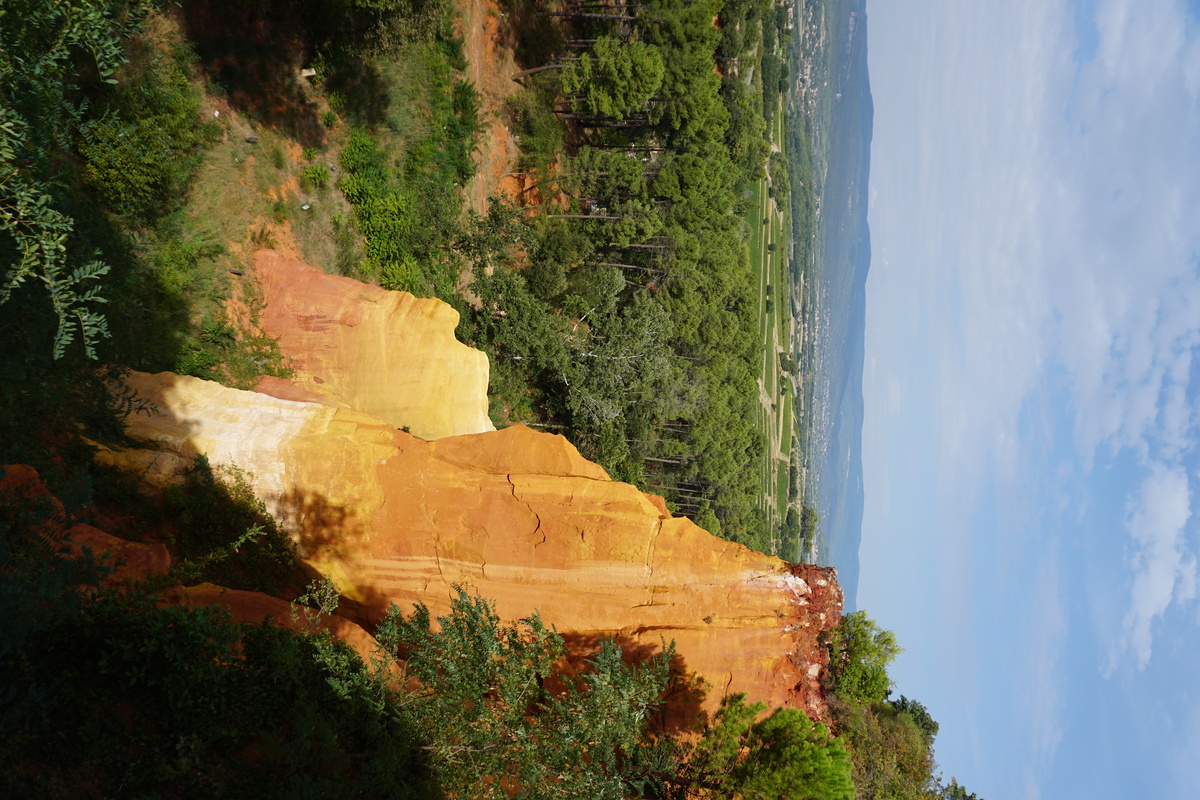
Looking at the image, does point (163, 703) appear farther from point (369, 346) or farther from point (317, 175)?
point (317, 175)

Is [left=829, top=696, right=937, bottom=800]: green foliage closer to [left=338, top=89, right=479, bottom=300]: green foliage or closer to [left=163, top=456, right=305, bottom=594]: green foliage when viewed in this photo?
[left=163, top=456, right=305, bottom=594]: green foliage

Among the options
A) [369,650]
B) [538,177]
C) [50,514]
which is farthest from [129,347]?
[538,177]

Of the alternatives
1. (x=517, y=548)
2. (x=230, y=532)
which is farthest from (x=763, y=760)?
(x=230, y=532)

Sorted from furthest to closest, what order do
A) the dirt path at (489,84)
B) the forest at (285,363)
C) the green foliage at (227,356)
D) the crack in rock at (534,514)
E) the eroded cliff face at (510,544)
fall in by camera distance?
1. the dirt path at (489,84)
2. the green foliage at (227,356)
3. the crack in rock at (534,514)
4. the eroded cliff face at (510,544)
5. the forest at (285,363)

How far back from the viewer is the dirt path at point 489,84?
1378 inches

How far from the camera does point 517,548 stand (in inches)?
666

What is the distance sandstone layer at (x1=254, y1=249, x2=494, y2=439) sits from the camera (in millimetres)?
20859

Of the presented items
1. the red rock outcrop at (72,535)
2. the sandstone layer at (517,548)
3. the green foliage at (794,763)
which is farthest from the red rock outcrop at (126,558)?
the green foliage at (794,763)

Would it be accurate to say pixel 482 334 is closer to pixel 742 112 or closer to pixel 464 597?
pixel 464 597

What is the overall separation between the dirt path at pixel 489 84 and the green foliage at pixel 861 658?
1130 inches

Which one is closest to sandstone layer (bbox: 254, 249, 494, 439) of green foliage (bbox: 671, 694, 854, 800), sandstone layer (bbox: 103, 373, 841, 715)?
sandstone layer (bbox: 103, 373, 841, 715)

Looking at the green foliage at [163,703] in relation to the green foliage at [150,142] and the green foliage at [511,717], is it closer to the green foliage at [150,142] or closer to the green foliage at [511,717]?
the green foliage at [511,717]

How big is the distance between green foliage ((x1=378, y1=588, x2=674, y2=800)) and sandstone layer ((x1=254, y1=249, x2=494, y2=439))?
33.2 ft

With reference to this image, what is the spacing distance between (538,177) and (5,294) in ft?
117
